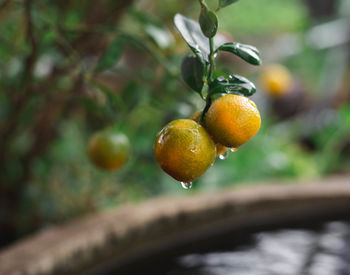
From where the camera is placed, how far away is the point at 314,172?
1958 millimetres

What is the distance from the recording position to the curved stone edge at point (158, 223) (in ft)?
2.51

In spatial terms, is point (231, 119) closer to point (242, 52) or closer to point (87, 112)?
point (242, 52)

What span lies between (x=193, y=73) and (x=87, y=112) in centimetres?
89

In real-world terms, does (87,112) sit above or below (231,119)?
above

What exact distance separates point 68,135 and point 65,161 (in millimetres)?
67

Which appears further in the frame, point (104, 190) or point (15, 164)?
point (104, 190)

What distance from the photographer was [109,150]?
65 cm

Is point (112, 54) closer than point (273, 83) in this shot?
Yes

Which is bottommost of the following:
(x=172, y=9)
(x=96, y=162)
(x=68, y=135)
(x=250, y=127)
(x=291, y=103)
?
(x=250, y=127)

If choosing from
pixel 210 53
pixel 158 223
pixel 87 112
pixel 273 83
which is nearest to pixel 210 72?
pixel 210 53

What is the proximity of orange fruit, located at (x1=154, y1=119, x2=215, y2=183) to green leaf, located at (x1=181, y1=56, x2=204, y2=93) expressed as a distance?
0.14 ft

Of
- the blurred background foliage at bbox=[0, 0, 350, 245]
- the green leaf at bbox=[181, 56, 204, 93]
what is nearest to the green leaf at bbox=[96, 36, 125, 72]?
the blurred background foliage at bbox=[0, 0, 350, 245]

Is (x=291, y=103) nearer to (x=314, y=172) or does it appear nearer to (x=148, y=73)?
(x=314, y=172)

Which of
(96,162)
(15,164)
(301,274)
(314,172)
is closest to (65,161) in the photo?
(15,164)
